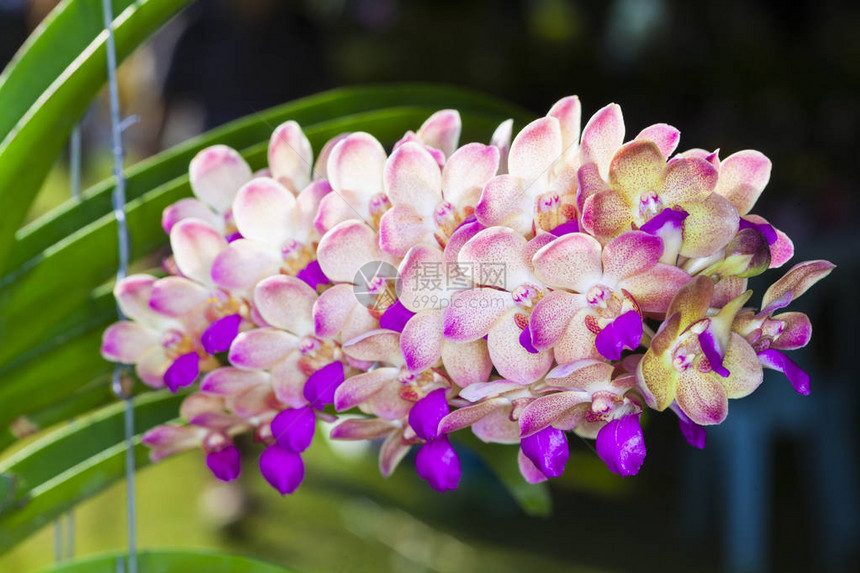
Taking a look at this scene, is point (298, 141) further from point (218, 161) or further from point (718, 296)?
point (718, 296)

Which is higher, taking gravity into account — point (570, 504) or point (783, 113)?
point (783, 113)

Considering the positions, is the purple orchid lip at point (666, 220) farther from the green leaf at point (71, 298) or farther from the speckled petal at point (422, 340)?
the green leaf at point (71, 298)

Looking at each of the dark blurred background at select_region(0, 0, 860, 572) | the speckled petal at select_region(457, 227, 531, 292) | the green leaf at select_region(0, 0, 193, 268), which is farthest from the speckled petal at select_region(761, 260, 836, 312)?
the dark blurred background at select_region(0, 0, 860, 572)

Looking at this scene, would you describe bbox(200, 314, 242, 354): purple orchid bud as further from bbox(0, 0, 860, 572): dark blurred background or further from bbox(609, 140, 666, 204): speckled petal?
bbox(0, 0, 860, 572): dark blurred background

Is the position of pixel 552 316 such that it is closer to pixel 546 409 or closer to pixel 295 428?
pixel 546 409

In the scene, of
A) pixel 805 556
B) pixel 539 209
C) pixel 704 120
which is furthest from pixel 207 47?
pixel 805 556

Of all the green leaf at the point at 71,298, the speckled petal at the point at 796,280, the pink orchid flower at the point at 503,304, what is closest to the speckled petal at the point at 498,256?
the pink orchid flower at the point at 503,304

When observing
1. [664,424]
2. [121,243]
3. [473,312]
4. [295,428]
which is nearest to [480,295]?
[473,312]
